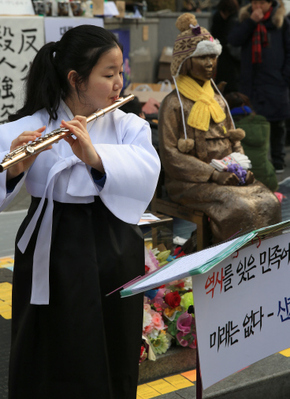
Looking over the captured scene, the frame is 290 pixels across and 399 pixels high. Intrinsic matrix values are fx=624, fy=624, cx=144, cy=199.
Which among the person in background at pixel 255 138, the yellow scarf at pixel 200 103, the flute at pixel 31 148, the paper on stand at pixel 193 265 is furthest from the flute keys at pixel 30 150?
the person in background at pixel 255 138

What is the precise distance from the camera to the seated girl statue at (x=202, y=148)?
4422mm

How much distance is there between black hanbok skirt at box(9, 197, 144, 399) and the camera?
90.7 inches

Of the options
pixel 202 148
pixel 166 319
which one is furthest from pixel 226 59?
pixel 166 319

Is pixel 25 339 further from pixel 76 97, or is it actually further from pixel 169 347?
pixel 169 347

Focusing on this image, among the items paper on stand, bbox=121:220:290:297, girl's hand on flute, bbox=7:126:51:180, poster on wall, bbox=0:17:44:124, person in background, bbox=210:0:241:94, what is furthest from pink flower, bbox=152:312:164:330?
person in background, bbox=210:0:241:94

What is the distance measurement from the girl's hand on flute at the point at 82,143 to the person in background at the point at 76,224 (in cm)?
3

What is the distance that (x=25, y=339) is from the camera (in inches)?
92.7

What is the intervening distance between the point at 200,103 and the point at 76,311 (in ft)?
8.76

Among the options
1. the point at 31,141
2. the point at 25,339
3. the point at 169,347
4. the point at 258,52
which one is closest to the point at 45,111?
the point at 31,141

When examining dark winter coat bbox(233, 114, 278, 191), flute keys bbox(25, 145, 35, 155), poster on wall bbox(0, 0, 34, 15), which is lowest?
dark winter coat bbox(233, 114, 278, 191)

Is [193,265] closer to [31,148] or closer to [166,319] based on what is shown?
[31,148]

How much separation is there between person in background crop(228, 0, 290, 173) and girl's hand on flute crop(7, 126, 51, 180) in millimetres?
5604

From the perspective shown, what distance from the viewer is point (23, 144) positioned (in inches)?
81.3

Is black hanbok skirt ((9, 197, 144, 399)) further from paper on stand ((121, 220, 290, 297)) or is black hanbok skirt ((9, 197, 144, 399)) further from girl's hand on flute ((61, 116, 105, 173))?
paper on stand ((121, 220, 290, 297))
